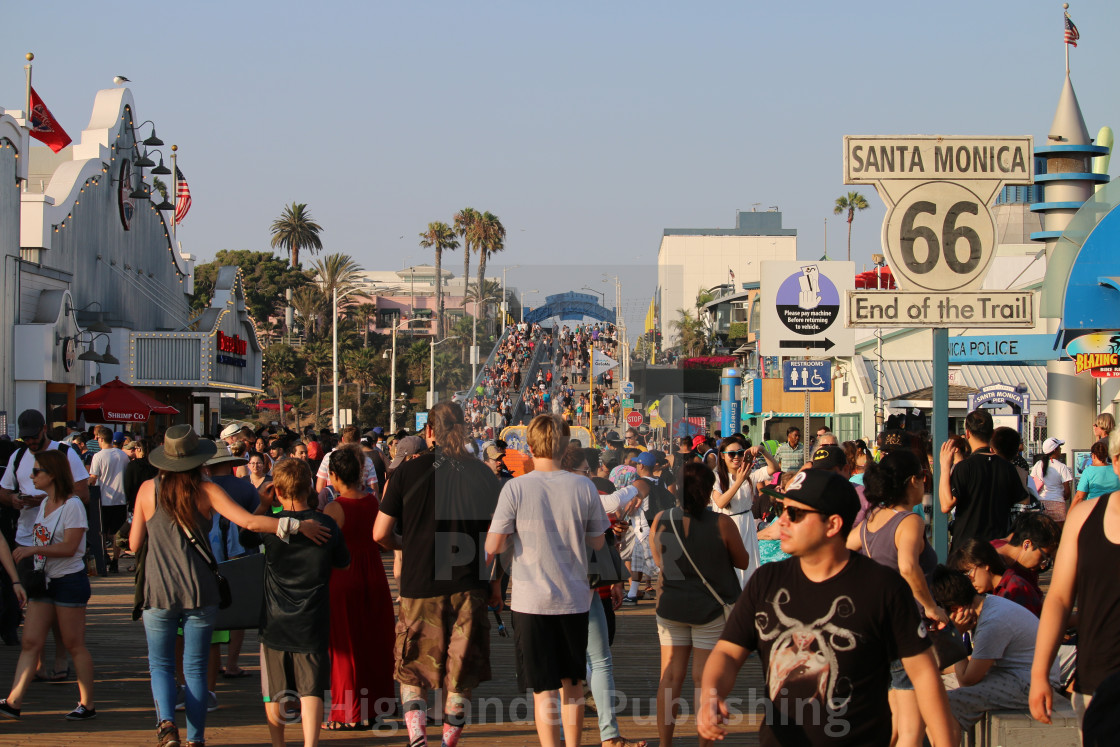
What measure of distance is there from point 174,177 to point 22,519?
103ft

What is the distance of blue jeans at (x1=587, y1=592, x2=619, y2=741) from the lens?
605 centimetres

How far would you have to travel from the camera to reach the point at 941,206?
23.9ft

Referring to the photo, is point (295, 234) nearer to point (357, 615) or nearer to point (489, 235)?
point (489, 235)

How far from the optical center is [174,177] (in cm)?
3641

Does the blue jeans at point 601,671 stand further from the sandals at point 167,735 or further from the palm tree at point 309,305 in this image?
the palm tree at point 309,305

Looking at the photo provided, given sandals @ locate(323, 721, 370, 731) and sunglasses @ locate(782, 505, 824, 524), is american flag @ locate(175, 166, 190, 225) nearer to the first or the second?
sandals @ locate(323, 721, 370, 731)

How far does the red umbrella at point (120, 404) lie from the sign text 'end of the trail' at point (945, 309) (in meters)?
A: 16.5

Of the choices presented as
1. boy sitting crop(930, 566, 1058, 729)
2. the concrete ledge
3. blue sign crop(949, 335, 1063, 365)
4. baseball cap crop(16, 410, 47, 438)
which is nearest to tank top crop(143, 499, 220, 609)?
baseball cap crop(16, 410, 47, 438)

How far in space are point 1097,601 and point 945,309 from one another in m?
3.70

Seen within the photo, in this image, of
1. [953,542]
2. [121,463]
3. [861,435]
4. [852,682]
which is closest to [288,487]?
[852,682]

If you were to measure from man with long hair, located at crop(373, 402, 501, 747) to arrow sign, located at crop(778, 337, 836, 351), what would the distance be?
75.0 ft

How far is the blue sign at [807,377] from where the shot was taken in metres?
21.4

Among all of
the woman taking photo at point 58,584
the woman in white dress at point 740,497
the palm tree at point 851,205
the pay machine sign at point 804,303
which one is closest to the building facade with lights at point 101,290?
the pay machine sign at point 804,303

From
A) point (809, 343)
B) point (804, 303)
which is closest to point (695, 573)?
point (809, 343)
